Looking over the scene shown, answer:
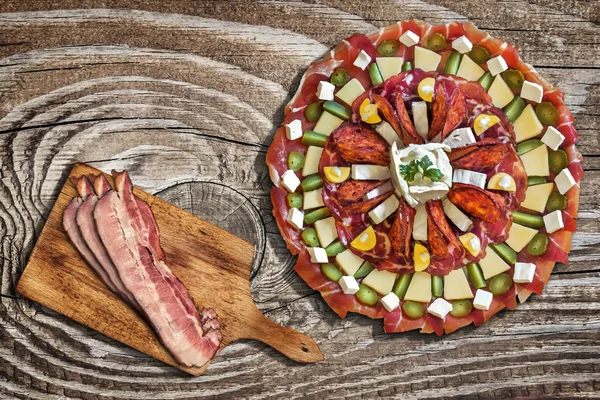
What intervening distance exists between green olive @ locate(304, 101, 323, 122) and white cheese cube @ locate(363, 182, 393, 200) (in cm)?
35

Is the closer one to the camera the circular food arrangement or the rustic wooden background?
the circular food arrangement

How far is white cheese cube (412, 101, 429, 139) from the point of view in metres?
2.43

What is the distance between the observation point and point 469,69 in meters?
2.51

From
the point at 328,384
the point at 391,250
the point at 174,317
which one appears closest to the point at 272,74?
the point at 391,250

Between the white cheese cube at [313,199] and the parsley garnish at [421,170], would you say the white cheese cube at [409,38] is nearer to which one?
the parsley garnish at [421,170]

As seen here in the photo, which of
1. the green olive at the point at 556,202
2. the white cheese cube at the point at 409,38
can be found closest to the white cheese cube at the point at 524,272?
the green olive at the point at 556,202

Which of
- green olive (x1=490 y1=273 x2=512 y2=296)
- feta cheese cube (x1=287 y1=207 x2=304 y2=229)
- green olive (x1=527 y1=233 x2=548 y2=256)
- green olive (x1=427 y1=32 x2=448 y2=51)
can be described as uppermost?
green olive (x1=427 y1=32 x2=448 y2=51)

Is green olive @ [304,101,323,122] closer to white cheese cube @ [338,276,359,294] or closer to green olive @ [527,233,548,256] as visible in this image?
white cheese cube @ [338,276,359,294]

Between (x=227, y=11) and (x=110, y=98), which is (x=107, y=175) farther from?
(x=227, y=11)

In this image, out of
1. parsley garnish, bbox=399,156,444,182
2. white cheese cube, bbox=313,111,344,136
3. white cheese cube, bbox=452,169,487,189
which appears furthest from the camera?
white cheese cube, bbox=313,111,344,136

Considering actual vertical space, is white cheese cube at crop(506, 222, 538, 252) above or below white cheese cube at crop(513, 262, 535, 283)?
above

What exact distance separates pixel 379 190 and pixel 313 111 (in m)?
0.39

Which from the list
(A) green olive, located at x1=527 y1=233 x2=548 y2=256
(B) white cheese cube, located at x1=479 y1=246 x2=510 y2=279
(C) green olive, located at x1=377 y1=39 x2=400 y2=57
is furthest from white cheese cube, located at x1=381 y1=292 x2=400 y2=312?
(C) green olive, located at x1=377 y1=39 x2=400 y2=57

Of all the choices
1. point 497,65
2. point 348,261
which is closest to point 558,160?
point 497,65
